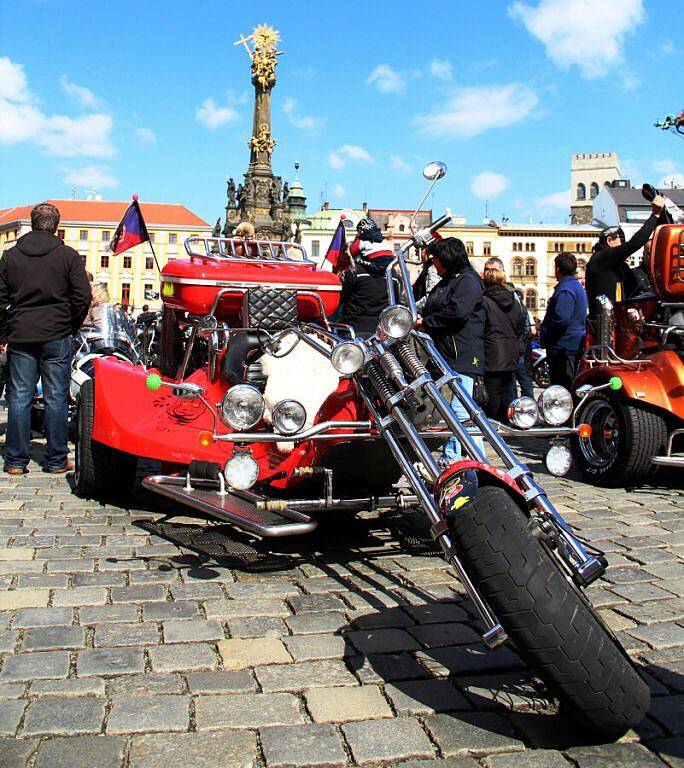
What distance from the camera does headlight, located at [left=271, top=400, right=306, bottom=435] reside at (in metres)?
3.50

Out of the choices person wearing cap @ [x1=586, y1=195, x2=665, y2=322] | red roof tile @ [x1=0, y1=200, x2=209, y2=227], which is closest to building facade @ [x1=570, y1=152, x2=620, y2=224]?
red roof tile @ [x1=0, y1=200, x2=209, y2=227]

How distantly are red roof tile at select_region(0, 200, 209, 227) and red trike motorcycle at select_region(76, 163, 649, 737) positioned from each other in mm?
94853

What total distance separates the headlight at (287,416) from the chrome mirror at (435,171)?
1.28 meters

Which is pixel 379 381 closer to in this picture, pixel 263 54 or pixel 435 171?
pixel 435 171

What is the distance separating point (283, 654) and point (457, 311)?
3.22 meters

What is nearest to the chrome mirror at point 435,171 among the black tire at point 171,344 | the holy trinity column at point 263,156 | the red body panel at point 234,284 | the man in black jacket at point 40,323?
the red body panel at point 234,284

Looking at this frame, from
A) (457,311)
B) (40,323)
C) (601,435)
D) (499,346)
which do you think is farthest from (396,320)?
(40,323)

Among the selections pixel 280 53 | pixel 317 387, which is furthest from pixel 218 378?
pixel 280 53

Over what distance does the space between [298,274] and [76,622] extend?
8.82 ft

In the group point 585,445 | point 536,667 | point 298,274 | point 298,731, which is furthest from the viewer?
point 585,445

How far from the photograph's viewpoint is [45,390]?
6863mm

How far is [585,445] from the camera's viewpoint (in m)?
6.69

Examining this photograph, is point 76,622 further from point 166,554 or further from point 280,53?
point 280,53

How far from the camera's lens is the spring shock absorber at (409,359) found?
336 centimetres
